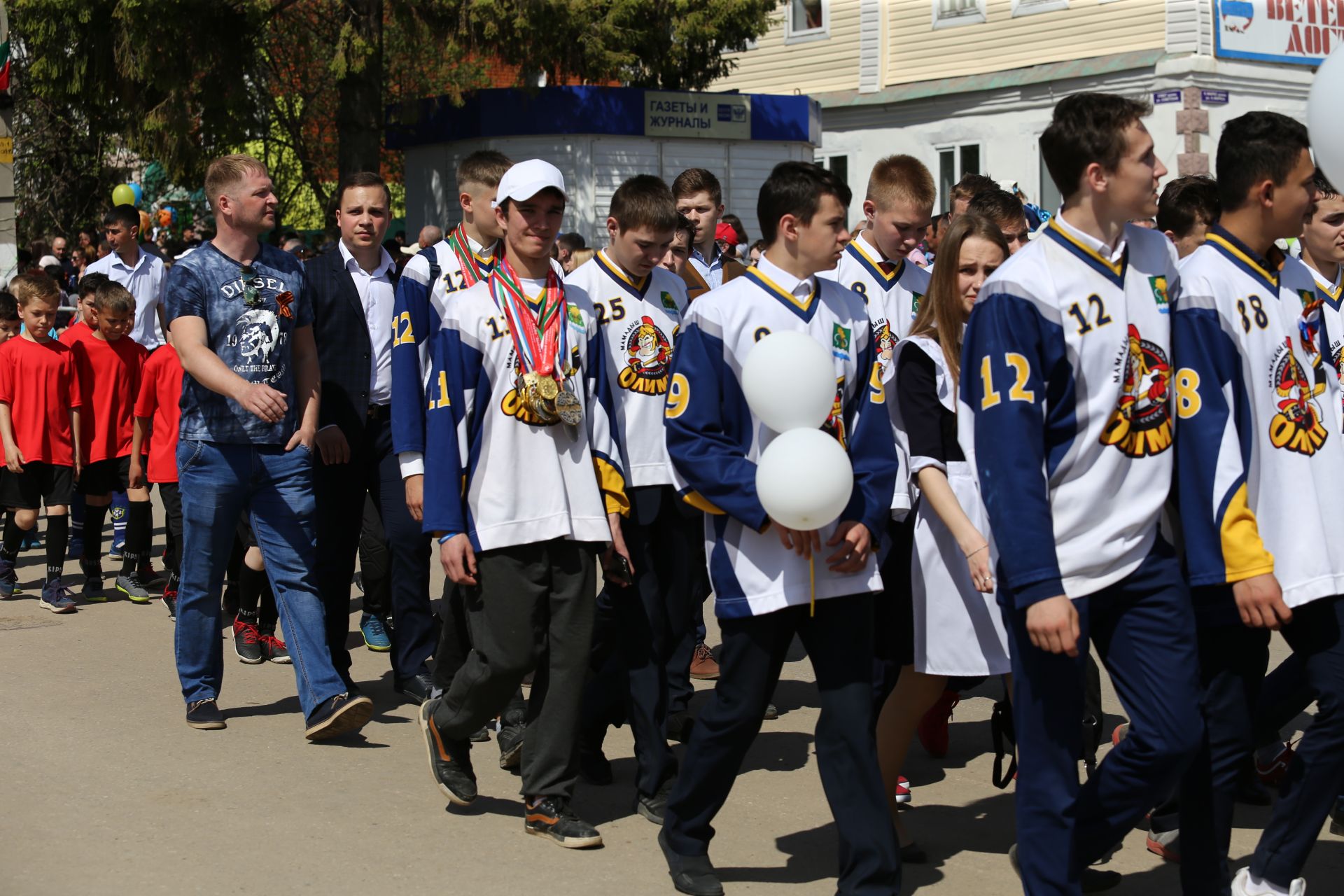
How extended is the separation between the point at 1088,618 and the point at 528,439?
2074 millimetres

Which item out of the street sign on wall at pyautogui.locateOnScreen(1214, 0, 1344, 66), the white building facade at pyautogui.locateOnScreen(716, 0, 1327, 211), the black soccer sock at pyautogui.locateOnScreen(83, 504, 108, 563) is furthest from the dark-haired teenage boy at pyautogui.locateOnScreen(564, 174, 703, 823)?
the street sign on wall at pyautogui.locateOnScreen(1214, 0, 1344, 66)

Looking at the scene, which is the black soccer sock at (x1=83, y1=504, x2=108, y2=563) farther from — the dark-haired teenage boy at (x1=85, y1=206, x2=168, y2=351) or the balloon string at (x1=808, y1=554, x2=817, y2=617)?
the balloon string at (x1=808, y1=554, x2=817, y2=617)

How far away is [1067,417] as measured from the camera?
160 inches

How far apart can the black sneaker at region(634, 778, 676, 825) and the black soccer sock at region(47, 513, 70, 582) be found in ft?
17.6

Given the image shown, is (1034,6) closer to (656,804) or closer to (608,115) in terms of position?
(608,115)

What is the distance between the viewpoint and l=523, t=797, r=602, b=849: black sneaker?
538 centimetres

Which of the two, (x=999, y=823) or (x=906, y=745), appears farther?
(x=999, y=823)

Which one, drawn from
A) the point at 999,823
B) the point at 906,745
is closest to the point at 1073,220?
the point at 906,745

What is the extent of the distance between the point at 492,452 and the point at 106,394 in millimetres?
5836

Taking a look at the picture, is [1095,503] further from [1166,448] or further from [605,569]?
[605,569]

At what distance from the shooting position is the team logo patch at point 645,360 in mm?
6145

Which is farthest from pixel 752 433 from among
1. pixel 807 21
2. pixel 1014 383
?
pixel 807 21

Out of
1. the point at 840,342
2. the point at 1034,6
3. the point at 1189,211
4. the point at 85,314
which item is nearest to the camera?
the point at 840,342

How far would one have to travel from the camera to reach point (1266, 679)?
5371mm
